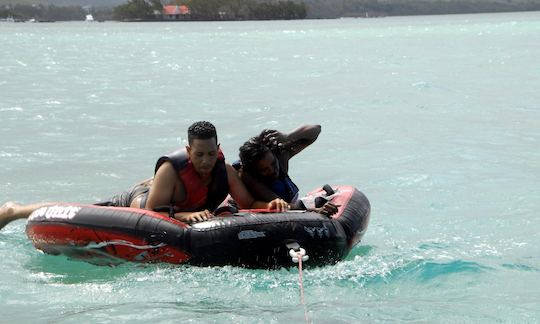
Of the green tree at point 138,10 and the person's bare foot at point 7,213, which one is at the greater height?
the person's bare foot at point 7,213

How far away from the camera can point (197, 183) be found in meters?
6.64

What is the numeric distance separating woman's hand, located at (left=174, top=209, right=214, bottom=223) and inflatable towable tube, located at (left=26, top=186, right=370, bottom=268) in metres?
0.05

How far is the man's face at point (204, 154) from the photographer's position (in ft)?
20.8

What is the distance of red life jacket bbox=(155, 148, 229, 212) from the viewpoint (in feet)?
21.5

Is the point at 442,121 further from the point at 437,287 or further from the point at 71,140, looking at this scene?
the point at 437,287

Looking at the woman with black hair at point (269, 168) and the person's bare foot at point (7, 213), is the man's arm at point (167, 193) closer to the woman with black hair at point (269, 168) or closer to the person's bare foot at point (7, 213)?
the woman with black hair at point (269, 168)

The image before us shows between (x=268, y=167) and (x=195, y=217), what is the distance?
689 mm

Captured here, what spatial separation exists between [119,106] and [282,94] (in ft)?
13.8

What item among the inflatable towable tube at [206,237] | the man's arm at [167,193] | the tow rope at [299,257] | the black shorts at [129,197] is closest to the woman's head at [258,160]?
the inflatable towable tube at [206,237]

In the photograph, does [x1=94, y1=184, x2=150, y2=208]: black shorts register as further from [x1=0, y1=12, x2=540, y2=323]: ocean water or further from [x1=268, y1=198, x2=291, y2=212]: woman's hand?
[x1=268, y1=198, x2=291, y2=212]: woman's hand

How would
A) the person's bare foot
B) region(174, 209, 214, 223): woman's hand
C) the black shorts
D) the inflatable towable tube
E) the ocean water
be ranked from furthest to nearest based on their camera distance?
the person's bare foot
the black shorts
region(174, 209, 214, 223): woman's hand
the inflatable towable tube
the ocean water

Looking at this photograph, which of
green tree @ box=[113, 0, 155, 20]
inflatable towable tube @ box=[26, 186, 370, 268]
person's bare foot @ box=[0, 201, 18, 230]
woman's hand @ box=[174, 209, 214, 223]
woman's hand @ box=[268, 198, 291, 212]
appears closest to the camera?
inflatable towable tube @ box=[26, 186, 370, 268]

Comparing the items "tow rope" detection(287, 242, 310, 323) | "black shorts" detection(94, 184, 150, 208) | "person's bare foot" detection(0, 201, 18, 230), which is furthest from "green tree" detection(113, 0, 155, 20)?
"tow rope" detection(287, 242, 310, 323)

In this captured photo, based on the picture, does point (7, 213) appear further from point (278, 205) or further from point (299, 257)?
point (299, 257)
